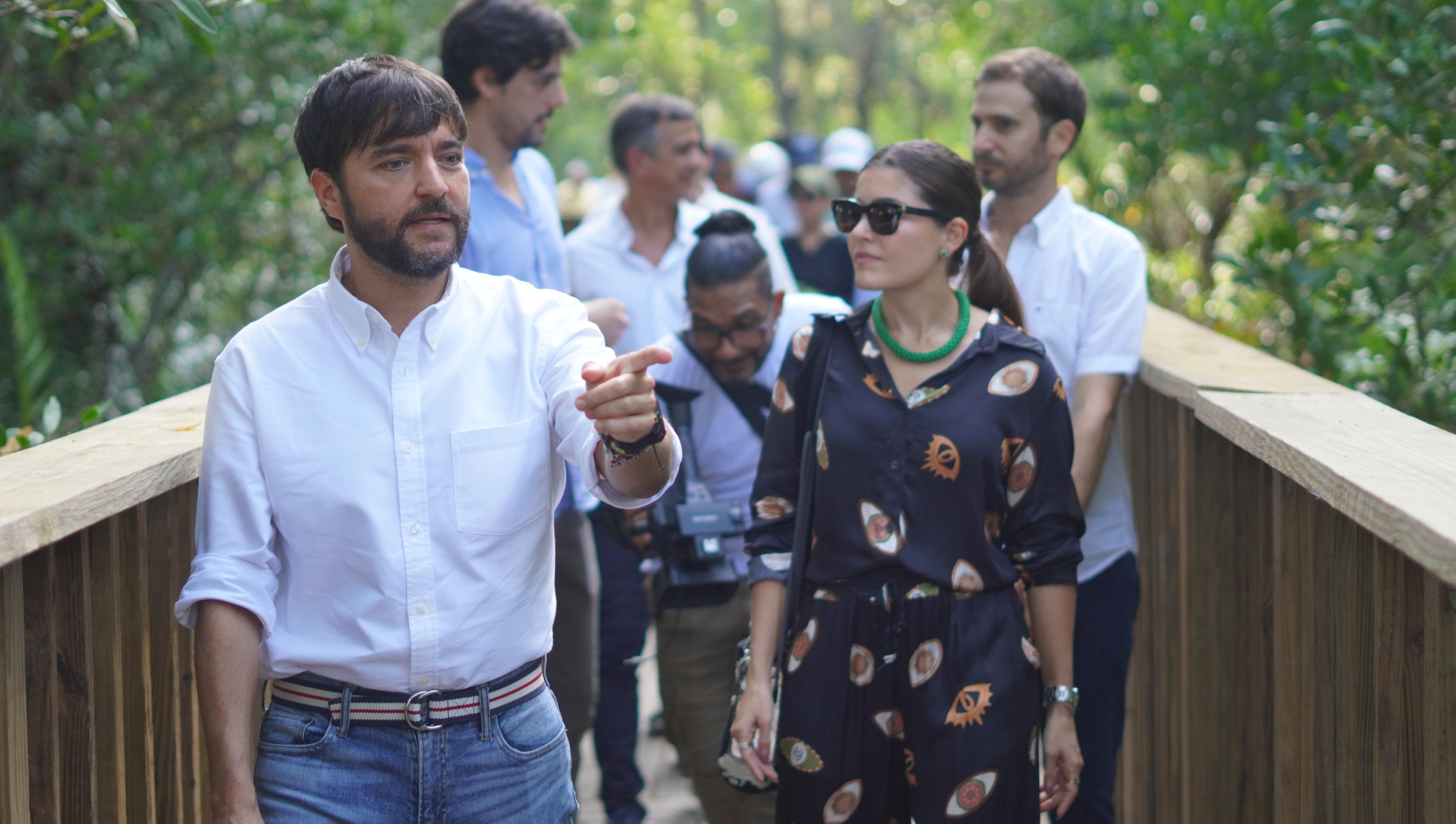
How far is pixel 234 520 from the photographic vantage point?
2215 millimetres

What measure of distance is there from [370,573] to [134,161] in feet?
14.5

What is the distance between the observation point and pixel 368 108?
227cm

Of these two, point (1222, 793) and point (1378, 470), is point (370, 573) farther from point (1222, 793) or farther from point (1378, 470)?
point (1222, 793)

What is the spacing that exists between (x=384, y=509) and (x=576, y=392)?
1.23 feet

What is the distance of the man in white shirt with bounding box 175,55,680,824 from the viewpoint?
7.25 ft

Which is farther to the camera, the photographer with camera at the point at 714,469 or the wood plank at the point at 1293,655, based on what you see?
the photographer with camera at the point at 714,469

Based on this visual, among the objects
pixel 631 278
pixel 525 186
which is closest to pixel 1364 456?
pixel 525 186

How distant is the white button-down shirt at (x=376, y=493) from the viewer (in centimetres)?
222

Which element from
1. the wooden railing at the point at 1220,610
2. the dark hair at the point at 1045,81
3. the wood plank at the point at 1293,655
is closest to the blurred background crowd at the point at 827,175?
the wooden railing at the point at 1220,610

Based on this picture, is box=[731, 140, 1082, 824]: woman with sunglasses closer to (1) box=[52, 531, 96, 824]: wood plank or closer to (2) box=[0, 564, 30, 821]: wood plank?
(1) box=[52, 531, 96, 824]: wood plank

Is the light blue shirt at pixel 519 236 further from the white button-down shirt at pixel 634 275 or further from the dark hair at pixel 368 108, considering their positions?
the dark hair at pixel 368 108

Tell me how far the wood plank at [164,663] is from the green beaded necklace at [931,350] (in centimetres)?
157

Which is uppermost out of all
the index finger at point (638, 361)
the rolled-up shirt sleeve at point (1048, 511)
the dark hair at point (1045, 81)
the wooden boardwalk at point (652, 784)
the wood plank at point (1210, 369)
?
the dark hair at point (1045, 81)

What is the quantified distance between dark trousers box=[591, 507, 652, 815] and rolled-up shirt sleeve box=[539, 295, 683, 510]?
6.38 ft
